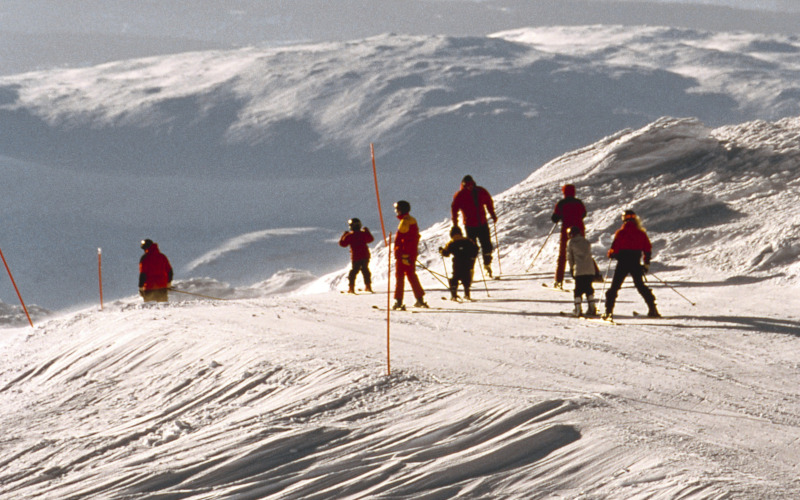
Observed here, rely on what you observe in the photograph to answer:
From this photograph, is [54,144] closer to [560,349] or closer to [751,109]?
[751,109]

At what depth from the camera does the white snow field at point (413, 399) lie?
6.19 m

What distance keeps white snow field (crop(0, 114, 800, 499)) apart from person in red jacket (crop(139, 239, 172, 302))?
1.04 m

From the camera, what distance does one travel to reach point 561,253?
13531mm

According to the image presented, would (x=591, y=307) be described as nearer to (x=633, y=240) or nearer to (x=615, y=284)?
(x=615, y=284)

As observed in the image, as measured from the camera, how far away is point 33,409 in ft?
29.0

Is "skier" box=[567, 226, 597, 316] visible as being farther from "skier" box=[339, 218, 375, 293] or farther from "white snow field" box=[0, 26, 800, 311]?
"white snow field" box=[0, 26, 800, 311]

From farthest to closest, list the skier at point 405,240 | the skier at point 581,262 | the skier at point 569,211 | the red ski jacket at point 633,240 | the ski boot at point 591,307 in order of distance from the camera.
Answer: the skier at point 569,211, the skier at point 405,240, the ski boot at point 591,307, the skier at point 581,262, the red ski jacket at point 633,240

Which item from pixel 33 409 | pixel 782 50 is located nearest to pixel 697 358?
pixel 33 409

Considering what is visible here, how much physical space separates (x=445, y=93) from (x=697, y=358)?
6964 centimetres

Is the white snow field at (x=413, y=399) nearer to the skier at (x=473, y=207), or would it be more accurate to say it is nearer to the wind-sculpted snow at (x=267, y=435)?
the wind-sculpted snow at (x=267, y=435)

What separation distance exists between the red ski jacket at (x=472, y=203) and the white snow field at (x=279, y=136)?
3381 cm

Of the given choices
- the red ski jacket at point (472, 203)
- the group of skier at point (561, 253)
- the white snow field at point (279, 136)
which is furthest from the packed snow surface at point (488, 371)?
the white snow field at point (279, 136)

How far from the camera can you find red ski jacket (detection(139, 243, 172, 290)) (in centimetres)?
1370

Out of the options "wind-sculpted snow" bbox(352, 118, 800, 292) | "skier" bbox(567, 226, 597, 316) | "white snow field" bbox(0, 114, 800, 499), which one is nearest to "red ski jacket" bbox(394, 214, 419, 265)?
"white snow field" bbox(0, 114, 800, 499)
